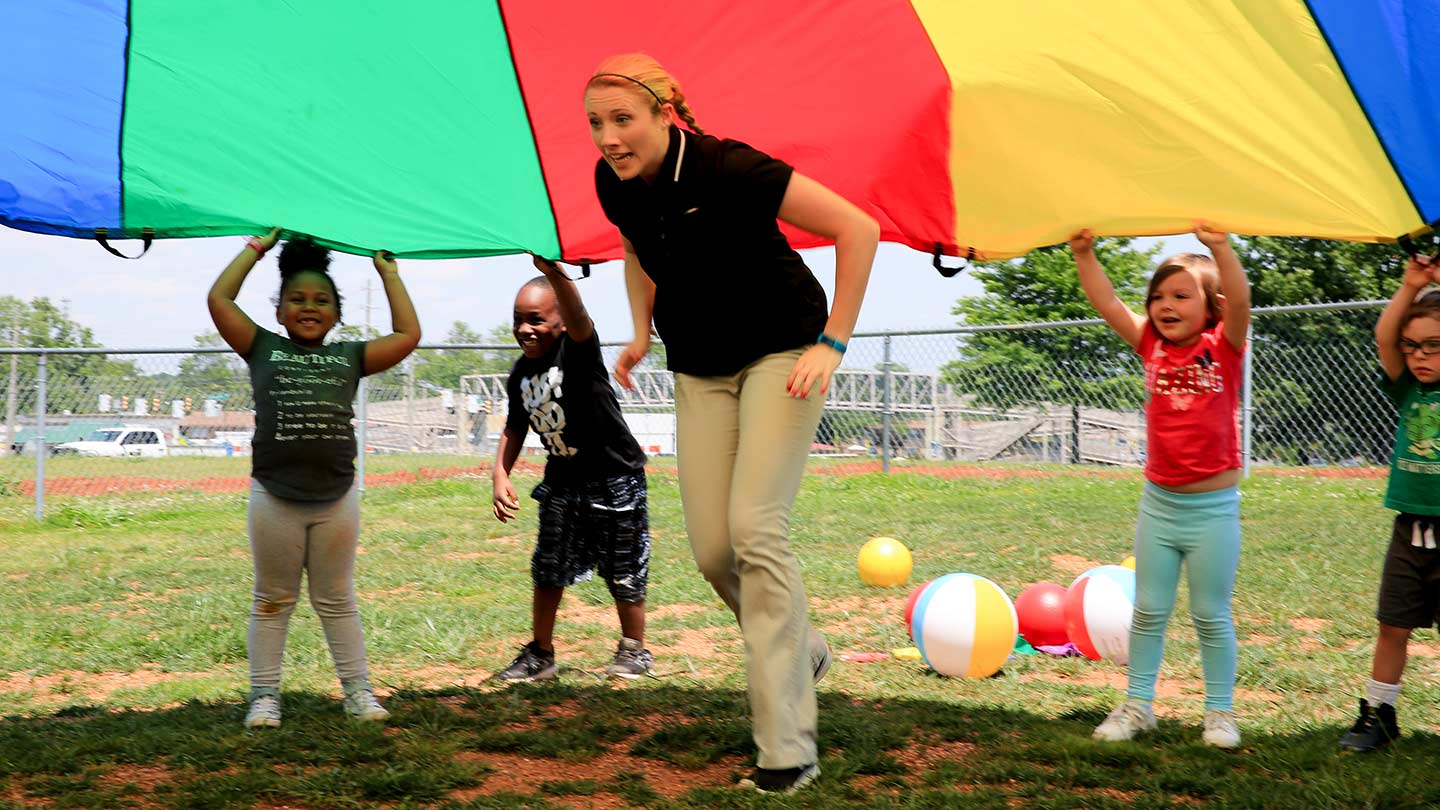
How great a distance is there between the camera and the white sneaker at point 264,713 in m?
3.59

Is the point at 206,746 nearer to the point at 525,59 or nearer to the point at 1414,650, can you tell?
the point at 525,59

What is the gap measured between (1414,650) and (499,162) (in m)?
4.03

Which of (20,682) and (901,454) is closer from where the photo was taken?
(20,682)

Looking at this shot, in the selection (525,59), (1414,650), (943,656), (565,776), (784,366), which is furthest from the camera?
(1414,650)

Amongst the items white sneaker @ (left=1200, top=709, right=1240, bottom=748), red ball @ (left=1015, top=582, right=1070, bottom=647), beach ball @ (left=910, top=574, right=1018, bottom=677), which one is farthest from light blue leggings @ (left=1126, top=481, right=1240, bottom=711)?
red ball @ (left=1015, top=582, right=1070, bottom=647)

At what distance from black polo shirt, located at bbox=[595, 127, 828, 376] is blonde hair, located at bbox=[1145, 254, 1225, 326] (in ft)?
3.63

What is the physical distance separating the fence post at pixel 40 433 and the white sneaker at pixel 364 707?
330 inches

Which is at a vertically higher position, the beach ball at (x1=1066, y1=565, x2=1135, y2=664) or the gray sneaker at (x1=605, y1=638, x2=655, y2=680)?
the beach ball at (x1=1066, y1=565, x2=1135, y2=664)

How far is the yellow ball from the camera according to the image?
6691 mm

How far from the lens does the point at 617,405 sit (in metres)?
4.77

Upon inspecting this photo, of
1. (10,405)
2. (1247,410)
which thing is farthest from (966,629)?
(10,405)

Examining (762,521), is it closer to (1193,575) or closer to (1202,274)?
(1193,575)

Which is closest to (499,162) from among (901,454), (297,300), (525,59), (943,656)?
(525,59)

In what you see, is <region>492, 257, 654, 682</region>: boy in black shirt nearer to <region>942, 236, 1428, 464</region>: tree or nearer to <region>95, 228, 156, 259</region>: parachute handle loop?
<region>95, 228, 156, 259</region>: parachute handle loop
